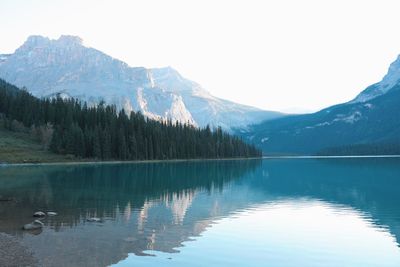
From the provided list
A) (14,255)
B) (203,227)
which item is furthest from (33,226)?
(203,227)

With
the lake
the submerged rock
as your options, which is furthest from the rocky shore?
the submerged rock

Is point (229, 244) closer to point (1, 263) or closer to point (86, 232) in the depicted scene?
point (86, 232)

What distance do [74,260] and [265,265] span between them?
43.1 ft

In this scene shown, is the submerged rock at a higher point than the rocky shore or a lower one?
higher

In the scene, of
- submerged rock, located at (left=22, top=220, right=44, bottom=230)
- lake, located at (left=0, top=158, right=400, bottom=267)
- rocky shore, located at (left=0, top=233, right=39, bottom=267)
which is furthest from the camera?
submerged rock, located at (left=22, top=220, right=44, bottom=230)

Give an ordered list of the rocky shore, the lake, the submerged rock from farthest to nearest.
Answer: the submerged rock → the lake → the rocky shore

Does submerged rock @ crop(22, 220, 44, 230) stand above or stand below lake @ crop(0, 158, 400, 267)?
above

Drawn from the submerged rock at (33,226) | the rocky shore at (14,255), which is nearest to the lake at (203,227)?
the submerged rock at (33,226)

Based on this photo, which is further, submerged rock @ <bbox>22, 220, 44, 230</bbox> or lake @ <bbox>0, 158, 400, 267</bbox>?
submerged rock @ <bbox>22, 220, 44, 230</bbox>

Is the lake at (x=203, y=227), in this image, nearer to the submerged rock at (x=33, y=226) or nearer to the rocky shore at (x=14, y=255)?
the submerged rock at (x=33, y=226)

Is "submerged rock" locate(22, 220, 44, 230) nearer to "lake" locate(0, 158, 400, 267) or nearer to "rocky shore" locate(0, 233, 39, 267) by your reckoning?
"lake" locate(0, 158, 400, 267)

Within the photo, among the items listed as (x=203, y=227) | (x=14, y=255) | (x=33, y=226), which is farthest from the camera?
(x=203, y=227)

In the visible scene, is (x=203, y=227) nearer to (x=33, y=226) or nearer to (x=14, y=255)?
(x=33, y=226)

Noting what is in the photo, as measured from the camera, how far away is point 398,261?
33281mm
